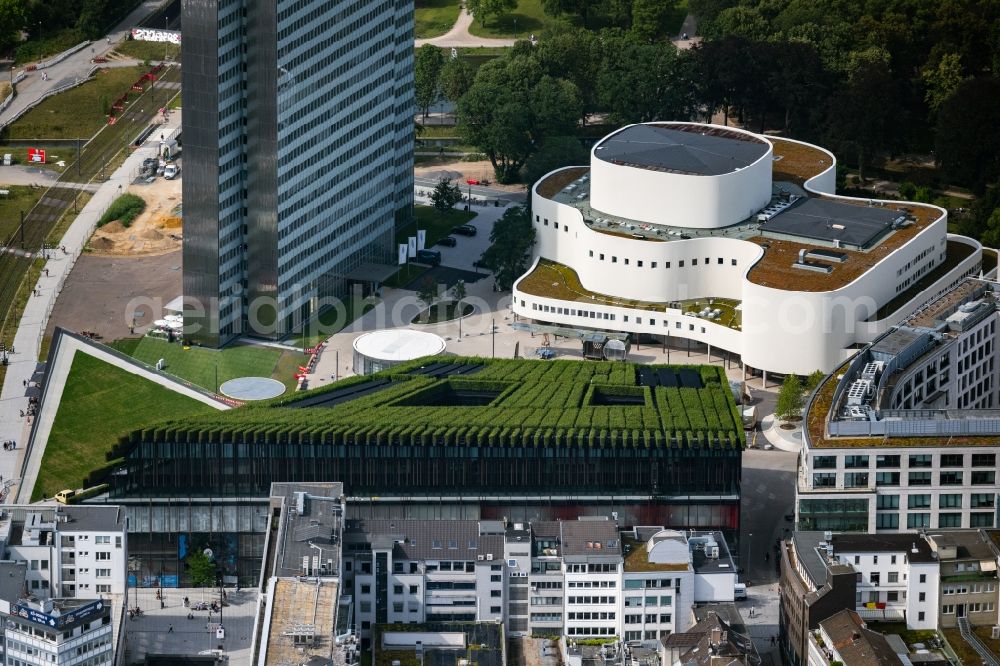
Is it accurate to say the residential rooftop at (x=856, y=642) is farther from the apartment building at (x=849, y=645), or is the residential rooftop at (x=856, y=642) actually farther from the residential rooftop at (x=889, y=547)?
the residential rooftop at (x=889, y=547)

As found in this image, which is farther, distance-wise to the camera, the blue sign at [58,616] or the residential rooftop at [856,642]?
the blue sign at [58,616]

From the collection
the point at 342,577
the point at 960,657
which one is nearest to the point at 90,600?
the point at 342,577

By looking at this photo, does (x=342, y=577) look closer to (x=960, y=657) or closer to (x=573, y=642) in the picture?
(x=573, y=642)

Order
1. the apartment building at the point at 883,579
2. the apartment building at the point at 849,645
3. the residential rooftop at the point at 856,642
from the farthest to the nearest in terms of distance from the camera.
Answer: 1. the apartment building at the point at 883,579
2. the apartment building at the point at 849,645
3. the residential rooftop at the point at 856,642

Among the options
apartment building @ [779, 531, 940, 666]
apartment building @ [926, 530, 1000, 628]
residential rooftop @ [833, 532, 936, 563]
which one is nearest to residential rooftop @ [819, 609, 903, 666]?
apartment building @ [779, 531, 940, 666]

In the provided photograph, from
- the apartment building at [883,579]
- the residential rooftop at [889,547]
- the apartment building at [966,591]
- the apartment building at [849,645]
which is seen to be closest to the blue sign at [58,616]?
the apartment building at [883,579]

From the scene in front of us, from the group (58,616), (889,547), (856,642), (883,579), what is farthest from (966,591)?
(58,616)

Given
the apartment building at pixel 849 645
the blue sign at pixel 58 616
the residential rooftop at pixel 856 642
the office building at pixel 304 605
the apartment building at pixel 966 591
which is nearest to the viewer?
the office building at pixel 304 605

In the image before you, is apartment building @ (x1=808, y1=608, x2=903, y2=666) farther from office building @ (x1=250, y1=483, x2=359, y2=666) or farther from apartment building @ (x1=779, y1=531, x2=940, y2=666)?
office building @ (x1=250, y1=483, x2=359, y2=666)

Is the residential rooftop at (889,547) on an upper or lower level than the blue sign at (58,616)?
upper
